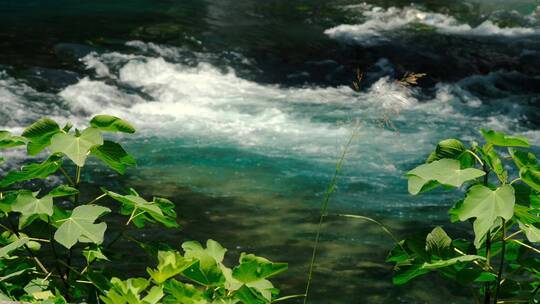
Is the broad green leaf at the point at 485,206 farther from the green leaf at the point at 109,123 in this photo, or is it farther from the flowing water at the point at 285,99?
the green leaf at the point at 109,123

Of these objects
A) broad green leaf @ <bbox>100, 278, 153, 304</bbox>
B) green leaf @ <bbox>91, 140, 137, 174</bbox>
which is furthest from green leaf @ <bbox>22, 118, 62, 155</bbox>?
broad green leaf @ <bbox>100, 278, 153, 304</bbox>

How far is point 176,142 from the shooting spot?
695 cm

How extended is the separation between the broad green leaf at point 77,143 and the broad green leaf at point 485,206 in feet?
2.55

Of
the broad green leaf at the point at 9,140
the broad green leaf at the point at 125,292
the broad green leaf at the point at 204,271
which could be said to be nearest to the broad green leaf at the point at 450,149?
the broad green leaf at the point at 204,271

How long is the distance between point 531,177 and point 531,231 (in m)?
0.11

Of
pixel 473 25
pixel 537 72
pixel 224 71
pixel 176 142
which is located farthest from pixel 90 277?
pixel 473 25

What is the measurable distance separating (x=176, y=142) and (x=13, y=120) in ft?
5.08

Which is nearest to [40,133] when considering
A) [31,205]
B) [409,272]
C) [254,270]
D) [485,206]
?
[31,205]

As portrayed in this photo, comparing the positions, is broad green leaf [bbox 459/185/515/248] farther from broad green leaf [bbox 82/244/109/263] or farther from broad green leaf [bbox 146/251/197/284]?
broad green leaf [bbox 82/244/109/263]

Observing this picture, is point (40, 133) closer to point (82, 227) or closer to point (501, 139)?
point (82, 227)

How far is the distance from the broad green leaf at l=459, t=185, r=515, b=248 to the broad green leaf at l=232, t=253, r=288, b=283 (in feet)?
1.25

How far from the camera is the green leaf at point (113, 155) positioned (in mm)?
1810

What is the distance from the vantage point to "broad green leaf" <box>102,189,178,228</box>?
1736mm

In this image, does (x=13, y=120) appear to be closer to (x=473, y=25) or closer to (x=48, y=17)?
(x=48, y=17)
